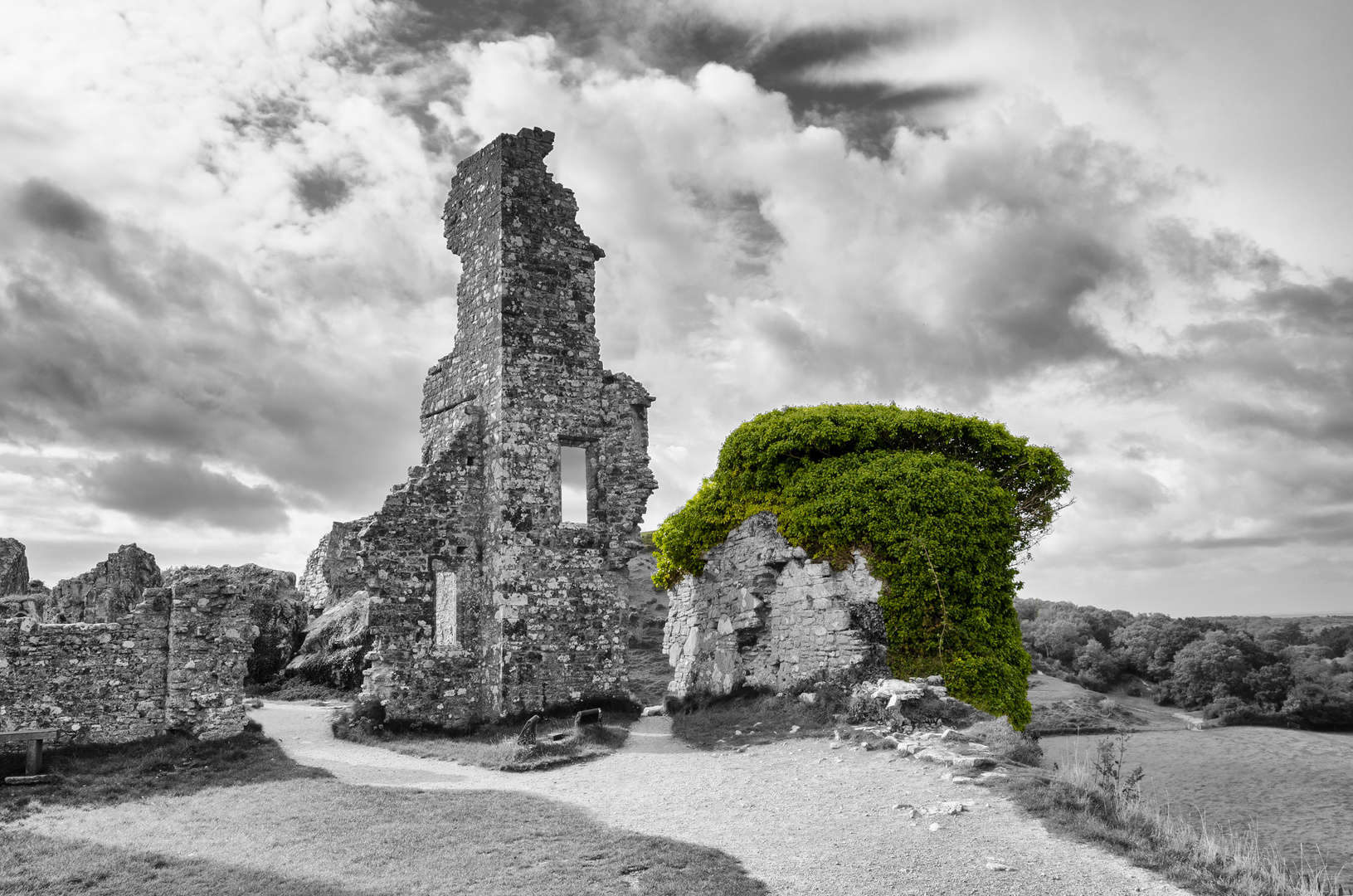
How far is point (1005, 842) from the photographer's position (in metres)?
7.59

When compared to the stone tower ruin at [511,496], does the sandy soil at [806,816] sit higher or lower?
lower

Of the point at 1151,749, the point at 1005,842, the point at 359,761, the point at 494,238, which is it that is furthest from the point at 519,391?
the point at 1151,749

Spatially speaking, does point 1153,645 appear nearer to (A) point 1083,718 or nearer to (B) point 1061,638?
(B) point 1061,638

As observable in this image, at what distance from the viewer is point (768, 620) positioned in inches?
606

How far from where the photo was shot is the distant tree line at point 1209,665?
18.0m

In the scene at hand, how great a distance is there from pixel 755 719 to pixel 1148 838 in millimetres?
7024

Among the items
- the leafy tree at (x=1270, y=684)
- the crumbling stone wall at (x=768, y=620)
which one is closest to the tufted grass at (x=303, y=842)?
the crumbling stone wall at (x=768, y=620)

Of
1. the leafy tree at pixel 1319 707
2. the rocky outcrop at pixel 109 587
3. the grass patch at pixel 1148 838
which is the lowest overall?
the leafy tree at pixel 1319 707

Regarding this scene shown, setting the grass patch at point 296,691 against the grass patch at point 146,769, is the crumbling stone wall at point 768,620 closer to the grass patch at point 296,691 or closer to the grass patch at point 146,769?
the grass patch at point 146,769

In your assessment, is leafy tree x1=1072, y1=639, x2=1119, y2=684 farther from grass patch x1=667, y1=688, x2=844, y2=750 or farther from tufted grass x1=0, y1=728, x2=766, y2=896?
tufted grass x1=0, y1=728, x2=766, y2=896

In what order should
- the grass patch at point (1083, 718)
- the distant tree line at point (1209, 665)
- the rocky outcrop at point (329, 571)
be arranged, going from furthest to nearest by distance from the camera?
the rocky outcrop at point (329, 571)
the distant tree line at point (1209, 665)
the grass patch at point (1083, 718)

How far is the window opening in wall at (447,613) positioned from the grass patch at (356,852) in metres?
6.10

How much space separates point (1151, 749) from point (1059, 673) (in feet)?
23.9

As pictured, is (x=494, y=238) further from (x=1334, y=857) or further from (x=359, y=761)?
(x=1334, y=857)
